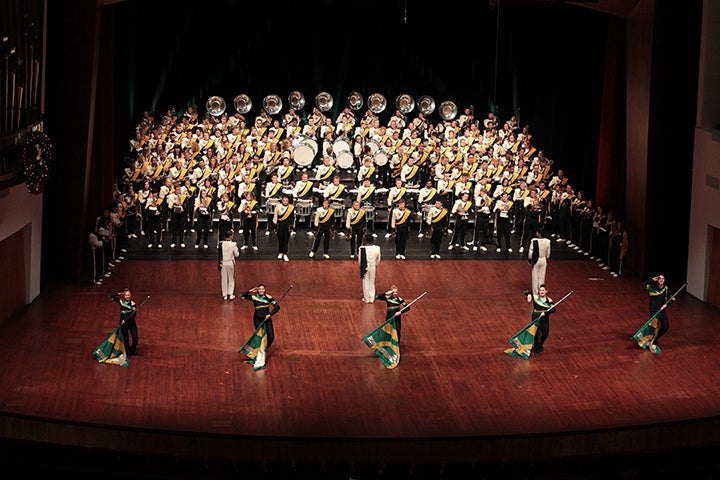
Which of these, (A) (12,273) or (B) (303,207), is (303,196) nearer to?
Result: (B) (303,207)

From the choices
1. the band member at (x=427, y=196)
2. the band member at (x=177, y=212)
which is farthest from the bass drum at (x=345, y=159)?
the band member at (x=177, y=212)

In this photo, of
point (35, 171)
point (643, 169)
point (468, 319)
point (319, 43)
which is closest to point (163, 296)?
point (35, 171)

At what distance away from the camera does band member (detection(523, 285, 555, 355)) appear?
16.5 meters

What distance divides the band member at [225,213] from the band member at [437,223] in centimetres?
354

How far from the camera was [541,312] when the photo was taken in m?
16.5

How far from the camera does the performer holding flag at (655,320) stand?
55.6 ft

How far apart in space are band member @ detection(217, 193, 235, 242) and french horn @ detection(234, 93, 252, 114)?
534 centimetres

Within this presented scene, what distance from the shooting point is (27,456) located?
1302cm

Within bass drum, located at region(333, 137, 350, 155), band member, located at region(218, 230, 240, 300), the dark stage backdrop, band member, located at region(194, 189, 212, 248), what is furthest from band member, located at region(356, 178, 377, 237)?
the dark stage backdrop

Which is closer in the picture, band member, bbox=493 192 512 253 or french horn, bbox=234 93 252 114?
band member, bbox=493 192 512 253

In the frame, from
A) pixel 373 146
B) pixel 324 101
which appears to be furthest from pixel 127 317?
pixel 324 101

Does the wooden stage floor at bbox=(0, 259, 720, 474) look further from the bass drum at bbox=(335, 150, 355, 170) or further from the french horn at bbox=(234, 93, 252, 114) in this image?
the french horn at bbox=(234, 93, 252, 114)

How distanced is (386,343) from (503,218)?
649 centimetres

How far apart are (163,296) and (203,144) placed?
6.07m
